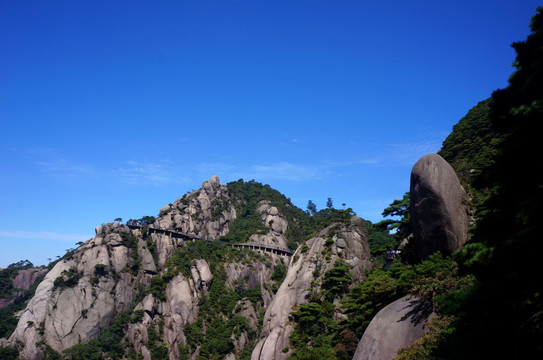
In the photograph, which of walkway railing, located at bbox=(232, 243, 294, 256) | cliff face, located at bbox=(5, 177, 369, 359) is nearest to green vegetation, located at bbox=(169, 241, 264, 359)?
cliff face, located at bbox=(5, 177, 369, 359)

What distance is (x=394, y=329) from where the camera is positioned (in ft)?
70.5

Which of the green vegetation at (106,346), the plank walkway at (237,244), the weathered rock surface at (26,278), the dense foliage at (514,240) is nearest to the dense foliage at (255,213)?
the plank walkway at (237,244)

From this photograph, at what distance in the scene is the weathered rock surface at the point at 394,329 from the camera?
800 inches

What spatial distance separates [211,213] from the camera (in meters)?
108

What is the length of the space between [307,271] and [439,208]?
34.9m

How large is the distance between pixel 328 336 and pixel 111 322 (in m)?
55.3

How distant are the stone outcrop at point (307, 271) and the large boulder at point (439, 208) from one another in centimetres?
2869

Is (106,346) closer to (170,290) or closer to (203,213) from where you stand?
(170,290)

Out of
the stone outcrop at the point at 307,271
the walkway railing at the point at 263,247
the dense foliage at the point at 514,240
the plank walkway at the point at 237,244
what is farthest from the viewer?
the walkway railing at the point at 263,247

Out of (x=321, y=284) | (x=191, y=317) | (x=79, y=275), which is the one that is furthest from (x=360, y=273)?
(x=79, y=275)

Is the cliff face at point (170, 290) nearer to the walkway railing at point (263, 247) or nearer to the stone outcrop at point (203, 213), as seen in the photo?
the stone outcrop at point (203, 213)

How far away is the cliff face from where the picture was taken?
2344 inches

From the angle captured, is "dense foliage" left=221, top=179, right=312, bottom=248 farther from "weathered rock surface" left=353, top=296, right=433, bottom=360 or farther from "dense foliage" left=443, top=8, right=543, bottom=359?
"dense foliage" left=443, top=8, right=543, bottom=359

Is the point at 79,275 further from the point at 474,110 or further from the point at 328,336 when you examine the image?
the point at 474,110
